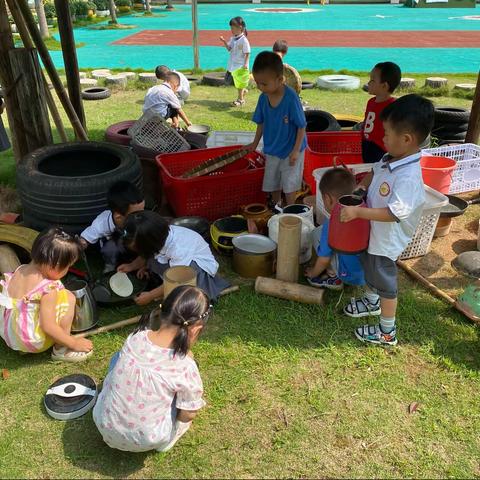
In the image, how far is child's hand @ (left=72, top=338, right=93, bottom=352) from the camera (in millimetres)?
3085

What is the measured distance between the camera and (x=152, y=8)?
35875 millimetres

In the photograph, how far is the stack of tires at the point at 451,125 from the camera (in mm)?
6740

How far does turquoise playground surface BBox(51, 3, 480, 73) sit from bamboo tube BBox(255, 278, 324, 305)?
1419cm

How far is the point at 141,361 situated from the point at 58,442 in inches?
31.6

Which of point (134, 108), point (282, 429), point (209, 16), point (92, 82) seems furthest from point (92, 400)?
point (209, 16)

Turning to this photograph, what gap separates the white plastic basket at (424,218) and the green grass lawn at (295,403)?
0.61m

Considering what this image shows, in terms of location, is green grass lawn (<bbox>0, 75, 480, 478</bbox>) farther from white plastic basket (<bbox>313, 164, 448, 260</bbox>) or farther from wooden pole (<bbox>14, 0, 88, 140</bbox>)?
wooden pole (<bbox>14, 0, 88, 140</bbox>)

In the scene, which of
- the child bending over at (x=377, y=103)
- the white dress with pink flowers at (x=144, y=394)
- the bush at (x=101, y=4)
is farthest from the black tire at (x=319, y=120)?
the bush at (x=101, y=4)

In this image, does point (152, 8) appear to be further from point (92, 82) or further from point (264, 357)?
point (264, 357)

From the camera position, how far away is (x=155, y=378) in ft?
7.36

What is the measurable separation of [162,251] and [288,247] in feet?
3.22

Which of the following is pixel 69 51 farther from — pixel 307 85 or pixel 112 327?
pixel 307 85

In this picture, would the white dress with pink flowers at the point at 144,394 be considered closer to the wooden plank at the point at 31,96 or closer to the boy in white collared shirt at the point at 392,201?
the boy in white collared shirt at the point at 392,201

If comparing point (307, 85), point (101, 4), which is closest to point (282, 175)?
point (307, 85)
